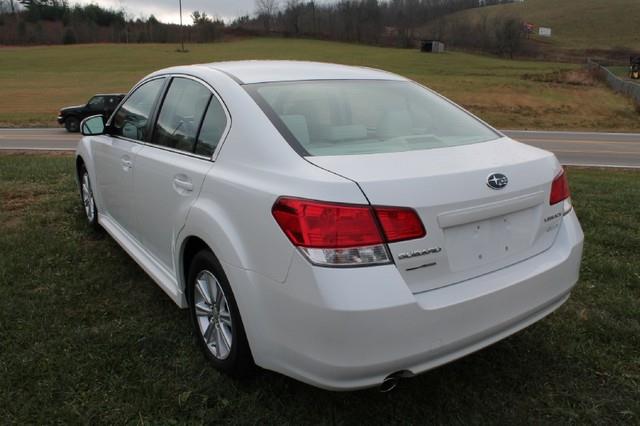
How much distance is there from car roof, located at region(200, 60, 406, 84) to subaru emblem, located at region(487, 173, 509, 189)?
128cm

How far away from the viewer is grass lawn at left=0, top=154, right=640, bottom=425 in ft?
8.45

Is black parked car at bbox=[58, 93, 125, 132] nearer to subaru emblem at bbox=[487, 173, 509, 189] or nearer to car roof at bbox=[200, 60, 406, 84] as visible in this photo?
car roof at bbox=[200, 60, 406, 84]

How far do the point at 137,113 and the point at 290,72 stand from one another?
141cm

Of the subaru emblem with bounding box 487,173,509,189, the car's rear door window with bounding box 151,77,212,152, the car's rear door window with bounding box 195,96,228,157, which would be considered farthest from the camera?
the car's rear door window with bounding box 151,77,212,152

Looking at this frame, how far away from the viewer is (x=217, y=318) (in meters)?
2.80

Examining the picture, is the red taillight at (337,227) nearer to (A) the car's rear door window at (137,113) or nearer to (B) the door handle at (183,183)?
(B) the door handle at (183,183)

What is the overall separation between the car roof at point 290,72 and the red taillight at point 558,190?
4.31 feet

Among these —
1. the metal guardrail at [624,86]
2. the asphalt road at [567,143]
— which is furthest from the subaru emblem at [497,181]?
the metal guardrail at [624,86]

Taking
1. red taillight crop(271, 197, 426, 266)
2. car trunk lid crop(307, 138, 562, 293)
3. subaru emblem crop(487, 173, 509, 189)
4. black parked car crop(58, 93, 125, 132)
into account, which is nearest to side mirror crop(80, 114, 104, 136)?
car trunk lid crop(307, 138, 562, 293)

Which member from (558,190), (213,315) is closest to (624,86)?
(558,190)

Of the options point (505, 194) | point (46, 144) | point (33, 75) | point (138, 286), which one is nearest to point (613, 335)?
point (505, 194)

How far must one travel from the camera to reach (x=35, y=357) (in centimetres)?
303

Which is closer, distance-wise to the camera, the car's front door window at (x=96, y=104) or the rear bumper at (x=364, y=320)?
the rear bumper at (x=364, y=320)

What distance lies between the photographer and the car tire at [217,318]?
8.38ft
